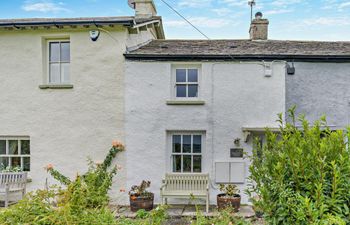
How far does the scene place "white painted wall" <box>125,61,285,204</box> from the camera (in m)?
9.88

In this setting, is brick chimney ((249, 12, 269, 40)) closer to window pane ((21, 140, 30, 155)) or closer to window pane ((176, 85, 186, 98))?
window pane ((176, 85, 186, 98))

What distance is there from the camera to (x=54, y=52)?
1059 cm

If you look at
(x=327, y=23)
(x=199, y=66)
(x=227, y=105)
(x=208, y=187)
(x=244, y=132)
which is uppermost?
(x=327, y=23)

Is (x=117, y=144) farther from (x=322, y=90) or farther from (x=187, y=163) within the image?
(x=322, y=90)

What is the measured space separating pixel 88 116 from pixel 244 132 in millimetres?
4969

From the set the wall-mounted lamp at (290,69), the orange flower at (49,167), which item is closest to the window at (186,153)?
the wall-mounted lamp at (290,69)

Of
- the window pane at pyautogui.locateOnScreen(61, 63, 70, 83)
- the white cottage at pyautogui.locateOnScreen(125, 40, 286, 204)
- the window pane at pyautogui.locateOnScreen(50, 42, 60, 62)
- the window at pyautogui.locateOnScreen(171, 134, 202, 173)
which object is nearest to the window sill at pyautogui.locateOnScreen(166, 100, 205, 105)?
the white cottage at pyautogui.locateOnScreen(125, 40, 286, 204)

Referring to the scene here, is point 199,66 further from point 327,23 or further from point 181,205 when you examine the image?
point 327,23

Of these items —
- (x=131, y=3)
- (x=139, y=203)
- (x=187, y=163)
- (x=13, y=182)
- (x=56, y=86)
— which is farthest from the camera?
(x=131, y=3)

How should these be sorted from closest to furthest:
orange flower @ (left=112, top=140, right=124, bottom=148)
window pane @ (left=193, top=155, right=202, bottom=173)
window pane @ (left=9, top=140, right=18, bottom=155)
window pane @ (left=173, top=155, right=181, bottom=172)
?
orange flower @ (left=112, top=140, right=124, bottom=148) → window pane @ (left=193, top=155, right=202, bottom=173) → window pane @ (left=173, top=155, right=181, bottom=172) → window pane @ (left=9, top=140, right=18, bottom=155)

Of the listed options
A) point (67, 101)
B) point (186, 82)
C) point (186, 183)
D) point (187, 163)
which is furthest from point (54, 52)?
point (186, 183)

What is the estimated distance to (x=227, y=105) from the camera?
9.96m

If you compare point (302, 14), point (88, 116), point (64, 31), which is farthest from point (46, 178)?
point (302, 14)

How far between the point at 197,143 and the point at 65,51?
5.33 m
